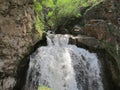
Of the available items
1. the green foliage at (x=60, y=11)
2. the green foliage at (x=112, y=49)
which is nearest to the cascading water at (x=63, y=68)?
the green foliage at (x=112, y=49)

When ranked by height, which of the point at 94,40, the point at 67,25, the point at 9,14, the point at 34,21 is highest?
the point at 9,14

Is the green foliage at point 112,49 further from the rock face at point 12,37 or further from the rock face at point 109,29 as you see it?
the rock face at point 12,37

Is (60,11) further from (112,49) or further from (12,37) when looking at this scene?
(12,37)

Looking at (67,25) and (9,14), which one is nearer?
(9,14)

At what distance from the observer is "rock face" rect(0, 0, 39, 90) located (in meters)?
12.3

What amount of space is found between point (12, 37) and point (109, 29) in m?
6.51

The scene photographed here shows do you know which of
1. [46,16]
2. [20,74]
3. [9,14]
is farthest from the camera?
[46,16]

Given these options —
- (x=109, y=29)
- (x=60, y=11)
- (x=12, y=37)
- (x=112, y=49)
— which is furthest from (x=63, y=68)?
(x=60, y=11)

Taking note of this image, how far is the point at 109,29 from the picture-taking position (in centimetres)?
1598

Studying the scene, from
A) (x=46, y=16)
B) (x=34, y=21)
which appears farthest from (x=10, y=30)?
(x=46, y=16)

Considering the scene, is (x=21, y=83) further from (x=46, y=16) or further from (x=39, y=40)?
(x=46, y=16)

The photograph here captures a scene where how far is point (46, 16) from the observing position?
23.9 metres

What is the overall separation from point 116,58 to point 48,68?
422 cm

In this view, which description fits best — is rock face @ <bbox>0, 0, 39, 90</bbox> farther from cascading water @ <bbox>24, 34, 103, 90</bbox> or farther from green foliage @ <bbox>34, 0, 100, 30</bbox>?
green foliage @ <bbox>34, 0, 100, 30</bbox>
